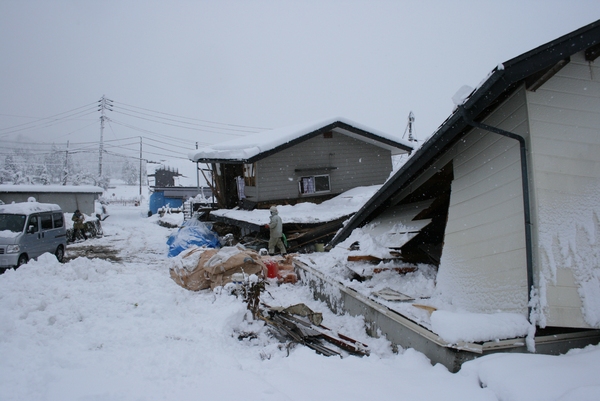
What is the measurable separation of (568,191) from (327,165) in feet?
44.0

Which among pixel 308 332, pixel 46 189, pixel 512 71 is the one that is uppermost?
pixel 46 189

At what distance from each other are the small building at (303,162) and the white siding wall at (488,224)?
33.8 ft

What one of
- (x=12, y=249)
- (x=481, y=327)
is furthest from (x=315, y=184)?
(x=481, y=327)

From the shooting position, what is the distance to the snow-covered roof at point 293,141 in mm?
14328

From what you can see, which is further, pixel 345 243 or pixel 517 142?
pixel 345 243

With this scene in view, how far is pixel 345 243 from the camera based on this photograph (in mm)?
7562

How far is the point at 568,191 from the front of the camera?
3506 millimetres

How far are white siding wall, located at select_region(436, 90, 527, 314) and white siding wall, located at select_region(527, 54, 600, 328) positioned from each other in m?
0.20

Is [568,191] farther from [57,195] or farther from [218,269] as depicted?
[57,195]

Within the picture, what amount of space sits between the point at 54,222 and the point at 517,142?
1509cm

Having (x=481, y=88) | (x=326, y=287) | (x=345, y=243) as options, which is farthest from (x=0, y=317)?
(x=481, y=88)

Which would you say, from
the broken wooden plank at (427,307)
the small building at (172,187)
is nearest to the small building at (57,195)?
the small building at (172,187)

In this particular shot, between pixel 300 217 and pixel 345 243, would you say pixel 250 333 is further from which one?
pixel 300 217

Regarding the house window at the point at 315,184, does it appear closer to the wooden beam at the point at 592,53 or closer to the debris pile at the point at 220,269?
the debris pile at the point at 220,269
